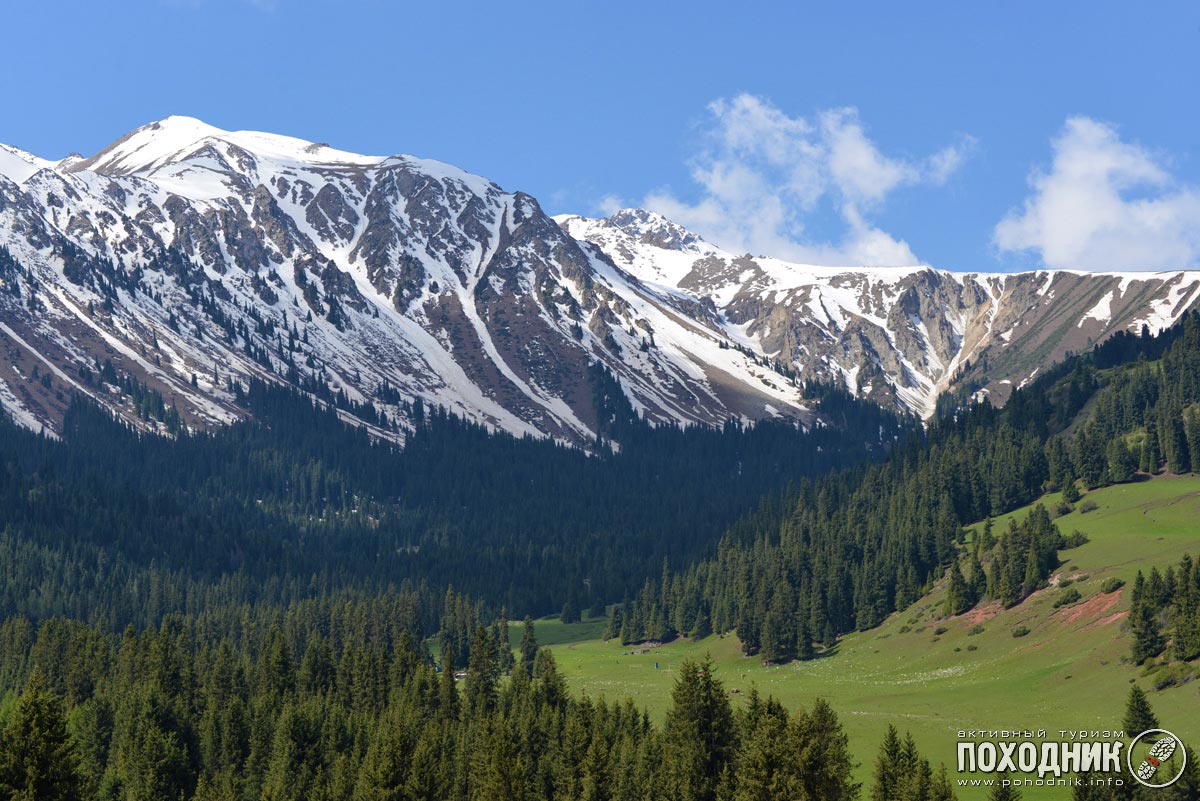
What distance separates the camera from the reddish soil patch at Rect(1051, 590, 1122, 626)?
155 meters

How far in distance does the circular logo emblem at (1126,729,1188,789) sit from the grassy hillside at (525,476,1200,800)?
637 centimetres

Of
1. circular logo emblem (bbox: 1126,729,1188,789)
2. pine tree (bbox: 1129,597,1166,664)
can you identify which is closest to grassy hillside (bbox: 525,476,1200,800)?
pine tree (bbox: 1129,597,1166,664)

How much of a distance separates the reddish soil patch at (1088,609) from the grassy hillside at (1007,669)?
0.23m

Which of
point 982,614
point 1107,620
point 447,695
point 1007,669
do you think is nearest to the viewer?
point 447,695

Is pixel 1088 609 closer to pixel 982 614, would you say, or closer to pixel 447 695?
pixel 982 614

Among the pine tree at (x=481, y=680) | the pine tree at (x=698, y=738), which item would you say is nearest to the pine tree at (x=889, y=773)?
the pine tree at (x=698, y=738)

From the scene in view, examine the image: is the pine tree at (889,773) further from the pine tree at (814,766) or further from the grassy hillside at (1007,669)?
the grassy hillside at (1007,669)

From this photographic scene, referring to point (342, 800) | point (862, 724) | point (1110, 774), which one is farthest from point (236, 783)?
point (1110, 774)

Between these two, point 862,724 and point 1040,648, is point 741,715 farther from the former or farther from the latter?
point 1040,648

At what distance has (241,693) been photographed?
456ft

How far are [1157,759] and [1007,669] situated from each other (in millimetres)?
66902

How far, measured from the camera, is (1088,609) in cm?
15825

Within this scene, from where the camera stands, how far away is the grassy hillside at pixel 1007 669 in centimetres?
12362

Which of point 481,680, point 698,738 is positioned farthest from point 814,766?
point 481,680
